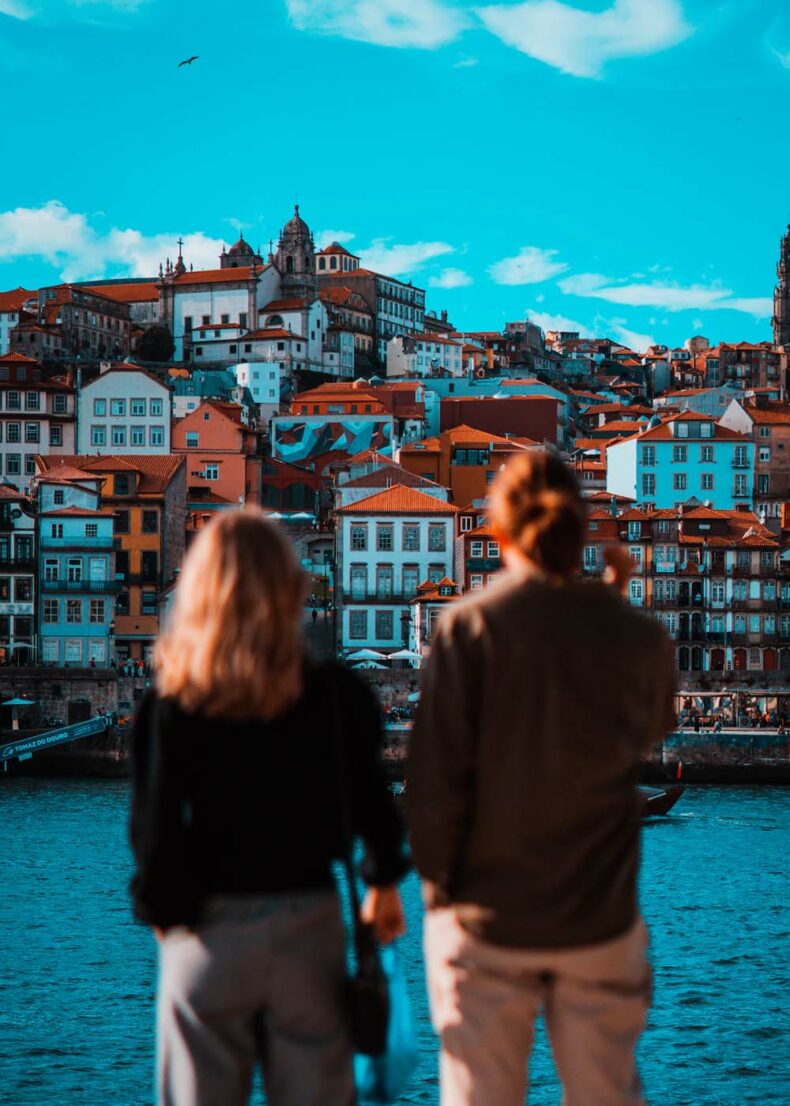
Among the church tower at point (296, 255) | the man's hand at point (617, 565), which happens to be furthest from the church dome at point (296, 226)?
the man's hand at point (617, 565)

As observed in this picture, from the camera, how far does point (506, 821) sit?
15.2ft

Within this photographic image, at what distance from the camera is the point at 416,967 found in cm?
2870

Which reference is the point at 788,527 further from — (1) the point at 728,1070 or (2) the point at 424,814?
(2) the point at 424,814

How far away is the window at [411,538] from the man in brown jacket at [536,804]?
65.9m

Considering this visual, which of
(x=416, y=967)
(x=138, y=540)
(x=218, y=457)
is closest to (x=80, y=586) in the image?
(x=138, y=540)

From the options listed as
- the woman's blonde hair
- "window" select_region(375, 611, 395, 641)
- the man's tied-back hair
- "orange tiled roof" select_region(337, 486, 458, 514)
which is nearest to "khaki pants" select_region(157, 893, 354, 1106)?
the woman's blonde hair

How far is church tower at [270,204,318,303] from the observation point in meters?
148

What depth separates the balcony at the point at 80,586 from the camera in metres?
66.4

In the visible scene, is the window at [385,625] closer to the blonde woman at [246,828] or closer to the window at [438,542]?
the window at [438,542]

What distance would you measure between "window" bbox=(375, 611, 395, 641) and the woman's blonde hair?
6403 cm

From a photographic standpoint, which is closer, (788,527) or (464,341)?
(788,527)

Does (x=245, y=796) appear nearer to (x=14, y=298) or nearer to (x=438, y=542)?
(x=438, y=542)

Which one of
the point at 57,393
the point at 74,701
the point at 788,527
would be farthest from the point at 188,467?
the point at 788,527

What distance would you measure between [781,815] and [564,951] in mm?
43667
